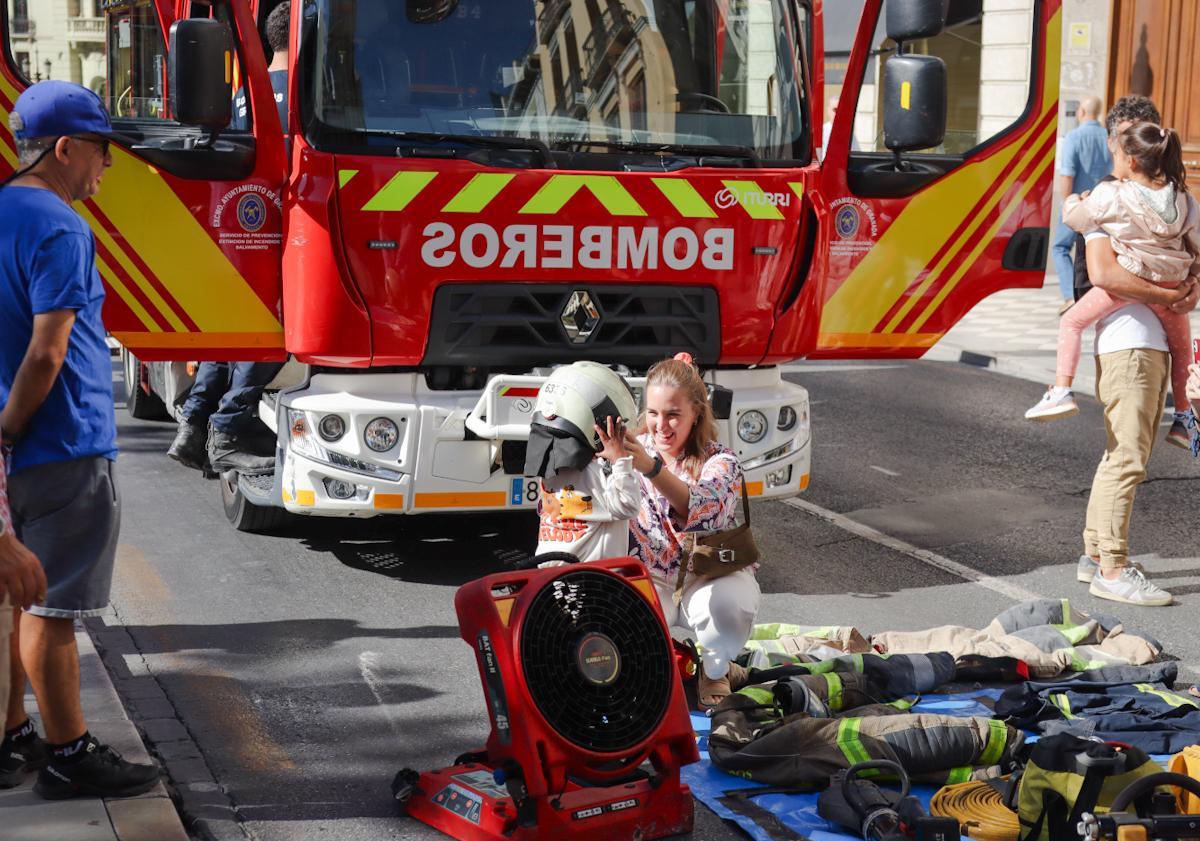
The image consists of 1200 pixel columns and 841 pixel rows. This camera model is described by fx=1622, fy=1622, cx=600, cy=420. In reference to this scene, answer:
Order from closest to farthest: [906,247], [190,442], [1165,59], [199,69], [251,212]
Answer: [199,69], [251,212], [906,247], [190,442], [1165,59]

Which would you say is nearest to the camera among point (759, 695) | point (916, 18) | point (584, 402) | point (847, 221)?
point (584, 402)

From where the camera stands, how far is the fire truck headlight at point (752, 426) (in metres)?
6.86

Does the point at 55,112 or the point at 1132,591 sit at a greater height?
the point at 55,112

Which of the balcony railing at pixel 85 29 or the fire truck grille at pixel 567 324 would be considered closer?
the fire truck grille at pixel 567 324

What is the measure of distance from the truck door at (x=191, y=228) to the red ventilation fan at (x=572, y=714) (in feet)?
8.62

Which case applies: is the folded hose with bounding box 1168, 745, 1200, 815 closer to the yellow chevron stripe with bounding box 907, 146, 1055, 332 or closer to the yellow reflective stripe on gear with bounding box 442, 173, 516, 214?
the yellow chevron stripe with bounding box 907, 146, 1055, 332

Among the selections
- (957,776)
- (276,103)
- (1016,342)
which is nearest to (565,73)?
(276,103)

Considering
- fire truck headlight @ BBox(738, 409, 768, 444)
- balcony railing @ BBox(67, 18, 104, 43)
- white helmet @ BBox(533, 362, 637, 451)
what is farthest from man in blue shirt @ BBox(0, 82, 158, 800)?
balcony railing @ BBox(67, 18, 104, 43)

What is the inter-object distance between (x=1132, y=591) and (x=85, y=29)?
6.87 meters

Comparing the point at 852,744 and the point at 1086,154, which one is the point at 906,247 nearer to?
the point at 852,744

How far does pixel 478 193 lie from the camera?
20.9ft

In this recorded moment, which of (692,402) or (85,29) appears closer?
(692,402)

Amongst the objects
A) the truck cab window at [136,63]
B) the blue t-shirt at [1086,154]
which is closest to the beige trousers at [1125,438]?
the truck cab window at [136,63]

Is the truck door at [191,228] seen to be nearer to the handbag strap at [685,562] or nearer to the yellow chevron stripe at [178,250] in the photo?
the yellow chevron stripe at [178,250]
